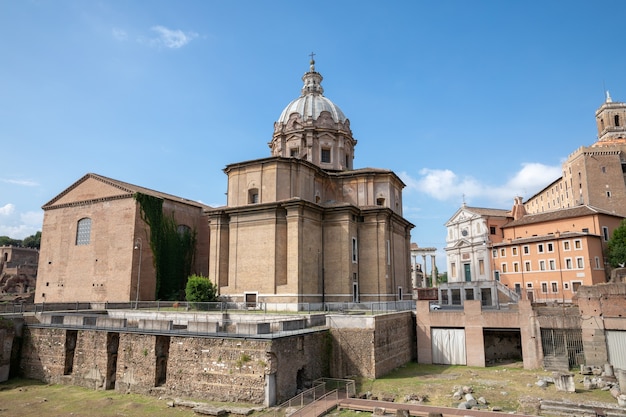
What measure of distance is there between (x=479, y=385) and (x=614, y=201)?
50620 mm

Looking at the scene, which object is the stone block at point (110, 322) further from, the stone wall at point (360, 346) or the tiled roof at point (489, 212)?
the tiled roof at point (489, 212)

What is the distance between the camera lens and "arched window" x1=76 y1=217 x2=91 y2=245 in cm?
4069

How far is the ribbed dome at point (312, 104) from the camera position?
44.2 m

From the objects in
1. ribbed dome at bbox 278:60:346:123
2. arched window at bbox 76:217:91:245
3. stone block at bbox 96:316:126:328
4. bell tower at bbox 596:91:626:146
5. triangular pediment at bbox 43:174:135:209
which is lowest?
stone block at bbox 96:316:126:328

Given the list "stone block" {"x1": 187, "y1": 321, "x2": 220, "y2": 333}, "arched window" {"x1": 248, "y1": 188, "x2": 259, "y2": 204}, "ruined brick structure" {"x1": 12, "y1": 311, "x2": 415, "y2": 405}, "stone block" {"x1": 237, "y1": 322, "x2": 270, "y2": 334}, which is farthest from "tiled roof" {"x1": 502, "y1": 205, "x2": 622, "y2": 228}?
"stone block" {"x1": 187, "y1": 321, "x2": 220, "y2": 333}

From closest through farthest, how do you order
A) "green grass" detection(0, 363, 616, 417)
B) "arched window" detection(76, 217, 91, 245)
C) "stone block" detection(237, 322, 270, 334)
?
1. "green grass" detection(0, 363, 616, 417)
2. "stone block" detection(237, 322, 270, 334)
3. "arched window" detection(76, 217, 91, 245)

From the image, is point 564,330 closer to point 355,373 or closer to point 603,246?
point 355,373

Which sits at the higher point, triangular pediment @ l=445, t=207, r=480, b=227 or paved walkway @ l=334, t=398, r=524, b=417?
triangular pediment @ l=445, t=207, r=480, b=227

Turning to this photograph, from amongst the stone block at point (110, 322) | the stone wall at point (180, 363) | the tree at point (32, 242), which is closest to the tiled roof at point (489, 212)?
the stone wall at point (180, 363)

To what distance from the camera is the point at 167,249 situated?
1593 inches

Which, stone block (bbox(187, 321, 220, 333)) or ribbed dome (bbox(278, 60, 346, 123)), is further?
Answer: ribbed dome (bbox(278, 60, 346, 123))

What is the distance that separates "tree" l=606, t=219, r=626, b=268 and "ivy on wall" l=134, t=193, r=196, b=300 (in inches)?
1659

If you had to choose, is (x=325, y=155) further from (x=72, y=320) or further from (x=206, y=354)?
(x=206, y=354)

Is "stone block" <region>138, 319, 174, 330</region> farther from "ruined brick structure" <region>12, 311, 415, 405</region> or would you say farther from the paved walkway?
the paved walkway
